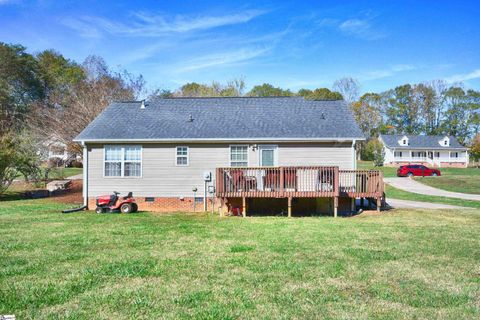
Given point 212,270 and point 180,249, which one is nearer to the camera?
point 212,270

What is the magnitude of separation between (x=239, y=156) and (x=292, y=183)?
8.78ft

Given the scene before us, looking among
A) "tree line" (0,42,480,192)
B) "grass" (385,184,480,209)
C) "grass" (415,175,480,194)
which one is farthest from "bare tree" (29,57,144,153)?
"grass" (415,175,480,194)

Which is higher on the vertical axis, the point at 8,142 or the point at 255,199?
the point at 8,142

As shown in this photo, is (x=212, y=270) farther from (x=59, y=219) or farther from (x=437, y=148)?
(x=437, y=148)

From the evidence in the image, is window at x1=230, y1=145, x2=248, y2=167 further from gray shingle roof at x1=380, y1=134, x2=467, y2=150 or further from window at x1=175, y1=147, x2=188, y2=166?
gray shingle roof at x1=380, y1=134, x2=467, y2=150

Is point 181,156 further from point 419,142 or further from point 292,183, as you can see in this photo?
point 419,142

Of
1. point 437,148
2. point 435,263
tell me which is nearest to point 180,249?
point 435,263

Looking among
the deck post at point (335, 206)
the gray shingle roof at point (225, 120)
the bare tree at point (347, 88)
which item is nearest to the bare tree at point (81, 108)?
the gray shingle roof at point (225, 120)

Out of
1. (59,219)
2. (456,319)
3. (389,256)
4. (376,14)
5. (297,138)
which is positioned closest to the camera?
(456,319)

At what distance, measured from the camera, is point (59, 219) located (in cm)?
1238

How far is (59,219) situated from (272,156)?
7798 mm

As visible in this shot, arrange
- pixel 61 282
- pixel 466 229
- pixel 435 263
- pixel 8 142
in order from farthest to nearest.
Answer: pixel 8 142
pixel 466 229
pixel 435 263
pixel 61 282

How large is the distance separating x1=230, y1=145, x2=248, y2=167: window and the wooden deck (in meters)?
1.17

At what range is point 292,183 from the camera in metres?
13.8
